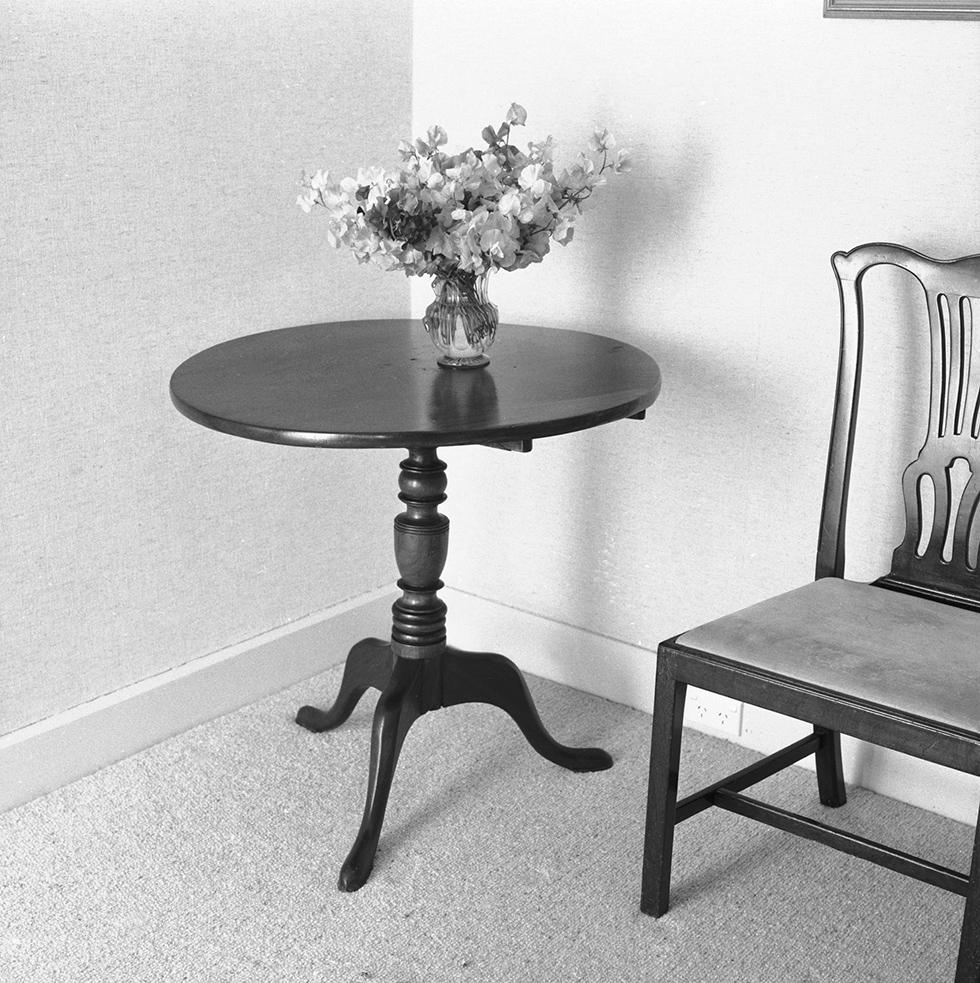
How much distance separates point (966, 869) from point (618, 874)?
1.74 ft

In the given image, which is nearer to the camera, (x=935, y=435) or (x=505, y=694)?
(x=935, y=435)

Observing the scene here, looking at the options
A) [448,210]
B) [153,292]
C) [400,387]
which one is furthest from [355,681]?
[448,210]

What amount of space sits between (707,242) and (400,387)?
2.18 ft

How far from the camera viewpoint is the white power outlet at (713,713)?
237 centimetres

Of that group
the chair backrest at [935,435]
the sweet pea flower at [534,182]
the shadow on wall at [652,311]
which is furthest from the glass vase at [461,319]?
the chair backrest at [935,435]

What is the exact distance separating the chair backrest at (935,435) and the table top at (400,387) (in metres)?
0.30

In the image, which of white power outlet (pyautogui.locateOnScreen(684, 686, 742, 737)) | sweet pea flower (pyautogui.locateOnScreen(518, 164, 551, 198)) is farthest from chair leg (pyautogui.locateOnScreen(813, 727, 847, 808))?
sweet pea flower (pyautogui.locateOnScreen(518, 164, 551, 198))

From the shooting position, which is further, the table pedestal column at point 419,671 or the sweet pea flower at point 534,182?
the table pedestal column at point 419,671

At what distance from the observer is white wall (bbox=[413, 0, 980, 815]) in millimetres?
2010

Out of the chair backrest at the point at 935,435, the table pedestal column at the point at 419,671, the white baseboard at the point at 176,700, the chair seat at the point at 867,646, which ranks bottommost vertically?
the white baseboard at the point at 176,700

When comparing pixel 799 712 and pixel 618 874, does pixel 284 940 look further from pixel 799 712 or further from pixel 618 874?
pixel 799 712

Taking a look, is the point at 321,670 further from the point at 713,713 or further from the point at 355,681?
the point at 713,713

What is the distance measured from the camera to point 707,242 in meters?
2.24

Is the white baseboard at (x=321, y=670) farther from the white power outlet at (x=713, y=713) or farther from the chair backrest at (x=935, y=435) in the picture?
the chair backrest at (x=935, y=435)
